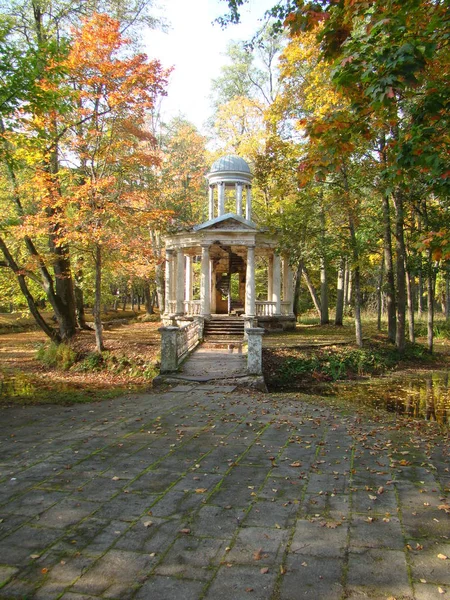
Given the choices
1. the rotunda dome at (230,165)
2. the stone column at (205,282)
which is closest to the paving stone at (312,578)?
the stone column at (205,282)

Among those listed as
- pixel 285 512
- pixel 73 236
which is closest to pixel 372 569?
pixel 285 512

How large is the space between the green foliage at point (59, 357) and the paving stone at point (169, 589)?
1408 cm

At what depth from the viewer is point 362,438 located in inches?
239

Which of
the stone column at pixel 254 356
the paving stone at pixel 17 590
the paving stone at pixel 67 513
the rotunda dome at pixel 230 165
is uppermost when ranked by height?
the rotunda dome at pixel 230 165

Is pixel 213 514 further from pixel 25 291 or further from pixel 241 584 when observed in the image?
pixel 25 291

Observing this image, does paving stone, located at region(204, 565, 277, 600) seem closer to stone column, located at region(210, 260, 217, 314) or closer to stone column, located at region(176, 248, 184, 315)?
stone column, located at region(176, 248, 184, 315)

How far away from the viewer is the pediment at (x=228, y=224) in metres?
19.9

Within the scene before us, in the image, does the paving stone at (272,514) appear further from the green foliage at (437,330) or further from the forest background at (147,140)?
the green foliage at (437,330)

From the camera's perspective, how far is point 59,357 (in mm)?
16500

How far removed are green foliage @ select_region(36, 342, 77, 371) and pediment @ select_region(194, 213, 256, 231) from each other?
7.76 metres

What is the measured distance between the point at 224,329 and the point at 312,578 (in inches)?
651

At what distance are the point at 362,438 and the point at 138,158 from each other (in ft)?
38.6

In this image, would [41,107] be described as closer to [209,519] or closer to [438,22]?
[438,22]

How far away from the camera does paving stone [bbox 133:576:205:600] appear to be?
8.86ft
